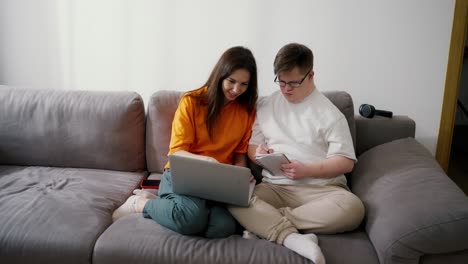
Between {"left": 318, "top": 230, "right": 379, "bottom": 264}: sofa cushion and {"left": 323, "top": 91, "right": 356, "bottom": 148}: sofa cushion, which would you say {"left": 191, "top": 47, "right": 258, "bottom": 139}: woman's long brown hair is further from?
{"left": 318, "top": 230, "right": 379, "bottom": 264}: sofa cushion

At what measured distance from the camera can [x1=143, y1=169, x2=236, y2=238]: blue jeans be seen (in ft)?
3.99

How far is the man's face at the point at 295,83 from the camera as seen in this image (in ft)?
4.60

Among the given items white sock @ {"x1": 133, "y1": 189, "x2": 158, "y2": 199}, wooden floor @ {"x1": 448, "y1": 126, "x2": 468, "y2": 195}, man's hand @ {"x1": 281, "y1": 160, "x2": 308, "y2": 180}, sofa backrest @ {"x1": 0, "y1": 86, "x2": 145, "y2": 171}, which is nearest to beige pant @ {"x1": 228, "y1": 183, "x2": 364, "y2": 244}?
man's hand @ {"x1": 281, "y1": 160, "x2": 308, "y2": 180}

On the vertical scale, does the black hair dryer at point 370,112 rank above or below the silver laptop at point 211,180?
above

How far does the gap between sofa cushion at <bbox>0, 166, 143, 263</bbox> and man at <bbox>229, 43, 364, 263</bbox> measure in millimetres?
524

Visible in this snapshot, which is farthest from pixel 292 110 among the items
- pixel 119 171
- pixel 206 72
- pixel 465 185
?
pixel 465 185

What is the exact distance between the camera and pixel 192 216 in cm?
121

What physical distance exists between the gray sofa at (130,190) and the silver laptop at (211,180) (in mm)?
146

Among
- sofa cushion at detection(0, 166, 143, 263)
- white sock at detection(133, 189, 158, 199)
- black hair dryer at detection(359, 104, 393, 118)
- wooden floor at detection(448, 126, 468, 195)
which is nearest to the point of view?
sofa cushion at detection(0, 166, 143, 263)

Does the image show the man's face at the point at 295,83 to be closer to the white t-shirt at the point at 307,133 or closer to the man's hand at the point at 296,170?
the white t-shirt at the point at 307,133

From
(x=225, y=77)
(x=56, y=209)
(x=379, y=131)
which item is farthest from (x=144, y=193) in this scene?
(x=379, y=131)

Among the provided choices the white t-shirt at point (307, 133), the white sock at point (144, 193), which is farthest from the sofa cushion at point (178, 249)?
the white t-shirt at point (307, 133)

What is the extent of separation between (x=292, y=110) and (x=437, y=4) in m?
0.98

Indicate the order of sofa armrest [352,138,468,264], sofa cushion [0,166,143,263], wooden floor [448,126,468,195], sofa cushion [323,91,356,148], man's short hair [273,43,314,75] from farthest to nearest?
wooden floor [448,126,468,195]
sofa cushion [323,91,356,148]
man's short hair [273,43,314,75]
sofa cushion [0,166,143,263]
sofa armrest [352,138,468,264]
